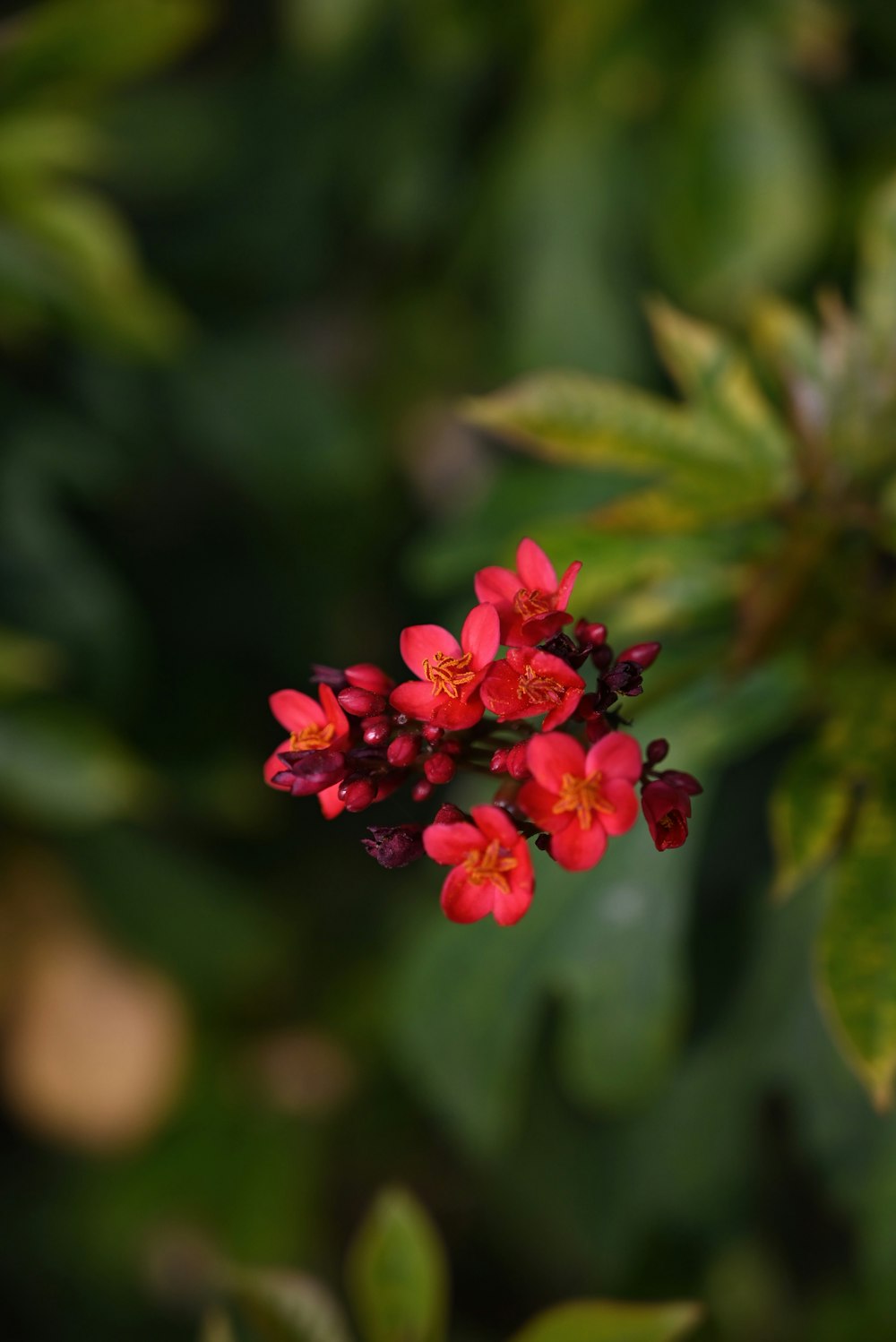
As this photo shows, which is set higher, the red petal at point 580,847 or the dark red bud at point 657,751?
the dark red bud at point 657,751

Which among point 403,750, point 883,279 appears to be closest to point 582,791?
point 403,750

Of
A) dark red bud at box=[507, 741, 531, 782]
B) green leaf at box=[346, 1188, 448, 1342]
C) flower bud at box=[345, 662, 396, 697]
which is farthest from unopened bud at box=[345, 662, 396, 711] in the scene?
green leaf at box=[346, 1188, 448, 1342]

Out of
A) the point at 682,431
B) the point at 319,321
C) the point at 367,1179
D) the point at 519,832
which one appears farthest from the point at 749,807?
the point at 319,321

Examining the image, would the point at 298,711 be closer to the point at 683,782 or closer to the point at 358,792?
the point at 358,792

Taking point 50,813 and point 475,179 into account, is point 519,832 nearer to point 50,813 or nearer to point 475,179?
point 50,813

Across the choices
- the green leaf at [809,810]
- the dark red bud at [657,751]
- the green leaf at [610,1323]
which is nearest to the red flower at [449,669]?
the dark red bud at [657,751]

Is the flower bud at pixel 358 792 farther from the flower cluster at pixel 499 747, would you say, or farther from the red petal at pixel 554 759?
the red petal at pixel 554 759

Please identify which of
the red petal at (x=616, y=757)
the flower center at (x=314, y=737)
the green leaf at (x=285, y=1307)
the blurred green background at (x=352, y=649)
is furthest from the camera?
the blurred green background at (x=352, y=649)
